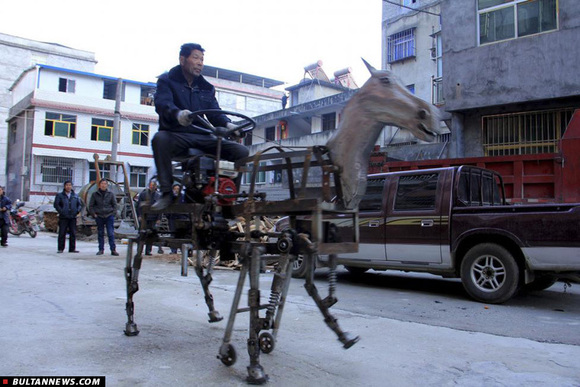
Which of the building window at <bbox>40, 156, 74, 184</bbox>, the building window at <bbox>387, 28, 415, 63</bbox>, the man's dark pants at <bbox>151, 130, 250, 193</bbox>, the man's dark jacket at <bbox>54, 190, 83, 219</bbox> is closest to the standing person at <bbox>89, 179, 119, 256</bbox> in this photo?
the man's dark jacket at <bbox>54, 190, 83, 219</bbox>

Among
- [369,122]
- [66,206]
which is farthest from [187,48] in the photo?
[66,206]

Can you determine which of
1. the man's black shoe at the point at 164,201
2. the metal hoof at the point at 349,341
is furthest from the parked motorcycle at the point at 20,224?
the metal hoof at the point at 349,341

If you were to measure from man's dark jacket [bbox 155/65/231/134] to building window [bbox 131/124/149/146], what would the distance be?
3431cm

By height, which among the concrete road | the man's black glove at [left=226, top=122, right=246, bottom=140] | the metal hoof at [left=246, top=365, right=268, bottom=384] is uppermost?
the man's black glove at [left=226, top=122, right=246, bottom=140]

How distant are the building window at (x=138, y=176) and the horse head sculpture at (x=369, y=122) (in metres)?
35.8

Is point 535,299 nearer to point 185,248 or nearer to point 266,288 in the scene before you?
point 266,288

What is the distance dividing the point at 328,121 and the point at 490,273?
23.2 meters

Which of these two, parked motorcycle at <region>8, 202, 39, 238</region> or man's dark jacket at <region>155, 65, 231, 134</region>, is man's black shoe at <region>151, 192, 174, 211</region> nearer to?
man's dark jacket at <region>155, 65, 231, 134</region>

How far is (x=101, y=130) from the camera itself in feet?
115

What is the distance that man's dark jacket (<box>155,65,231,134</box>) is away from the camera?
12.1ft

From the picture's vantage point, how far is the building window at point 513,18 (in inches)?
489

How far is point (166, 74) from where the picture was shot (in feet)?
12.6

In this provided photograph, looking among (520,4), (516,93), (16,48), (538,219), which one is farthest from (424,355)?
(16,48)

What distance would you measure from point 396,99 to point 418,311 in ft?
11.2
